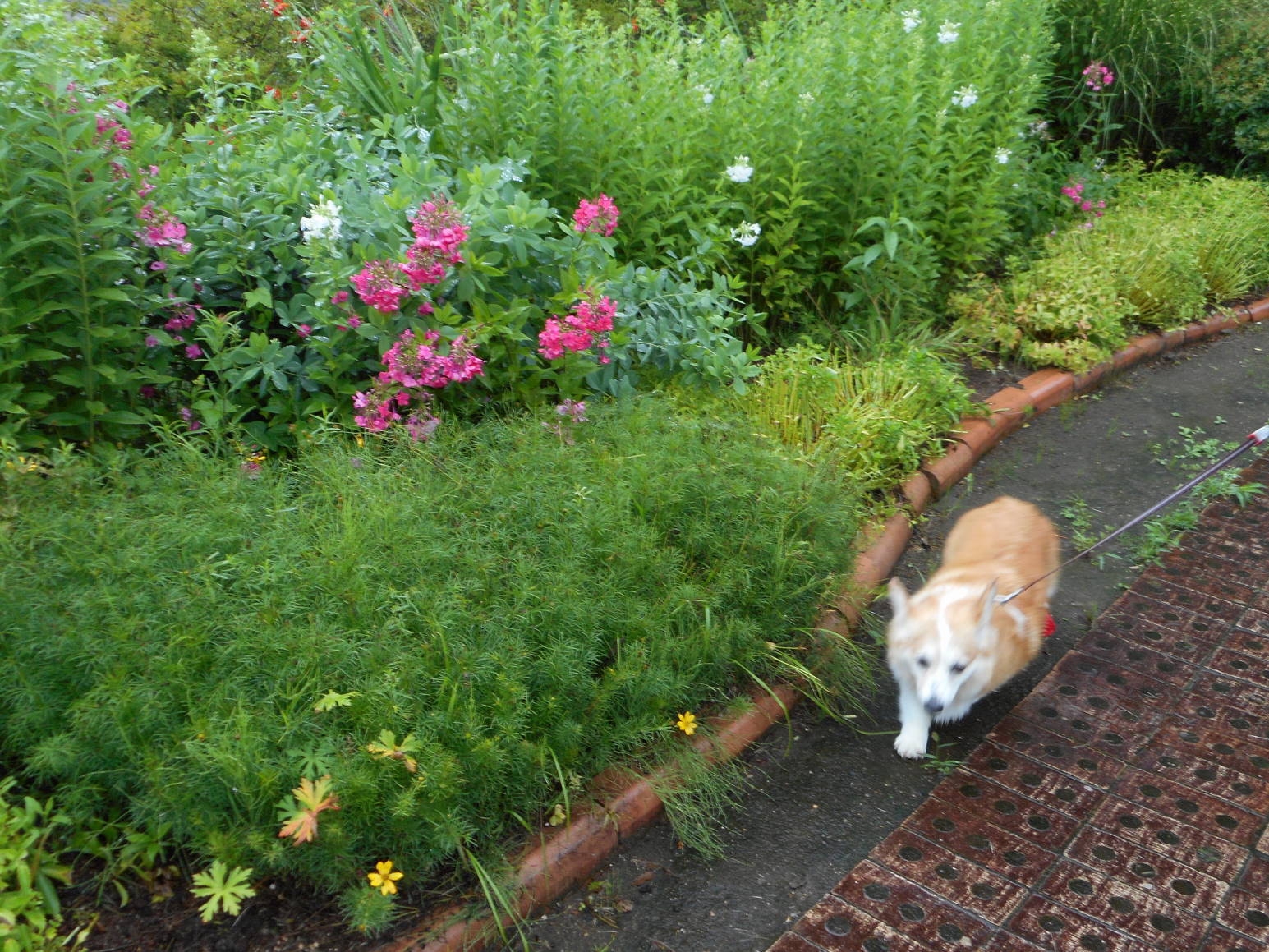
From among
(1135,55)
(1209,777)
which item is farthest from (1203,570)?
(1135,55)

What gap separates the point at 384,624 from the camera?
2.92 meters

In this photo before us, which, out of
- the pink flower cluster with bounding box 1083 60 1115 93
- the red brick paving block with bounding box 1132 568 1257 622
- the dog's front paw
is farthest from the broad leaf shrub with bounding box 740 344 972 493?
the pink flower cluster with bounding box 1083 60 1115 93

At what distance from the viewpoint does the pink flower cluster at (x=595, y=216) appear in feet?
14.3

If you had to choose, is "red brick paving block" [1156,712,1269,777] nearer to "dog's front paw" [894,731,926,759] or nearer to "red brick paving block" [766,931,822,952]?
"dog's front paw" [894,731,926,759]

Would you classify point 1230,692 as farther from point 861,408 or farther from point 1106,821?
point 861,408

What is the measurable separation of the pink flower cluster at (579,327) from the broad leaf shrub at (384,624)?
0.32 metres

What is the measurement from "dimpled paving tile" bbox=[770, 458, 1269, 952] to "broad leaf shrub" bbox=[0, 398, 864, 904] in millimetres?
716

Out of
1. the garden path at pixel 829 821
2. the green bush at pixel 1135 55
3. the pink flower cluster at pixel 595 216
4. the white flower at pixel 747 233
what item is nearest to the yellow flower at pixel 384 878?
the garden path at pixel 829 821

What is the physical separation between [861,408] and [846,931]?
114 inches

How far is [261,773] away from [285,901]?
415 millimetres

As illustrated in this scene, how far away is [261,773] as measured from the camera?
2.48m

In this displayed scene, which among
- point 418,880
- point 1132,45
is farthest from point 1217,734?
point 1132,45

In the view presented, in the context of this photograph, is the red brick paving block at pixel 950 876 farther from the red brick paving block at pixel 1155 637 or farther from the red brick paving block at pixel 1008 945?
the red brick paving block at pixel 1155 637

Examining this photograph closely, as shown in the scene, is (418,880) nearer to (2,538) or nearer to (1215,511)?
(2,538)
